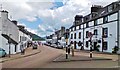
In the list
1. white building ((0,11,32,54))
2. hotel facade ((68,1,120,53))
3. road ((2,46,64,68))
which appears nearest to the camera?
road ((2,46,64,68))

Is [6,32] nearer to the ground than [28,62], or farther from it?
farther from it

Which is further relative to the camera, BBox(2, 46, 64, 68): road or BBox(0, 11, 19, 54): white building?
BBox(0, 11, 19, 54): white building

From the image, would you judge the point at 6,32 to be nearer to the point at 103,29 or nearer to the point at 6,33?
the point at 6,33

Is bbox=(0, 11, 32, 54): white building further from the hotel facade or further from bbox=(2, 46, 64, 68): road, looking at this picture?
the hotel facade

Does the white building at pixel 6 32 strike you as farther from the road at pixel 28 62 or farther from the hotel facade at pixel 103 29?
the hotel facade at pixel 103 29

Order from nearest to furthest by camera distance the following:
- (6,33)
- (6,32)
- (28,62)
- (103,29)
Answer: (28,62)
(6,33)
(6,32)
(103,29)

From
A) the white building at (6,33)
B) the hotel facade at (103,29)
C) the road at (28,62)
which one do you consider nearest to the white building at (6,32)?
the white building at (6,33)

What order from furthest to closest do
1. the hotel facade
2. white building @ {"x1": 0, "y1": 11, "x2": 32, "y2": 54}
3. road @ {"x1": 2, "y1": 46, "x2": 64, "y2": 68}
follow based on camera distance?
1. the hotel facade
2. white building @ {"x1": 0, "y1": 11, "x2": 32, "y2": 54}
3. road @ {"x1": 2, "y1": 46, "x2": 64, "y2": 68}

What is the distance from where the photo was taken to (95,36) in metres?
60.2

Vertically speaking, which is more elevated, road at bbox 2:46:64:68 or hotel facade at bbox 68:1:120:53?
hotel facade at bbox 68:1:120:53

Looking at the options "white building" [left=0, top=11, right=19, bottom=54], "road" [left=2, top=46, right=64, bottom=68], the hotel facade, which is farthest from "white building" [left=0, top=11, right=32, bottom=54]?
the hotel facade

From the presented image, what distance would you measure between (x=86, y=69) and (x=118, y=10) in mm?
30238

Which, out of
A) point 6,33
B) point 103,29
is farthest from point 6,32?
point 103,29

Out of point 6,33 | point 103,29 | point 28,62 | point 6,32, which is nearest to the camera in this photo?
point 28,62
